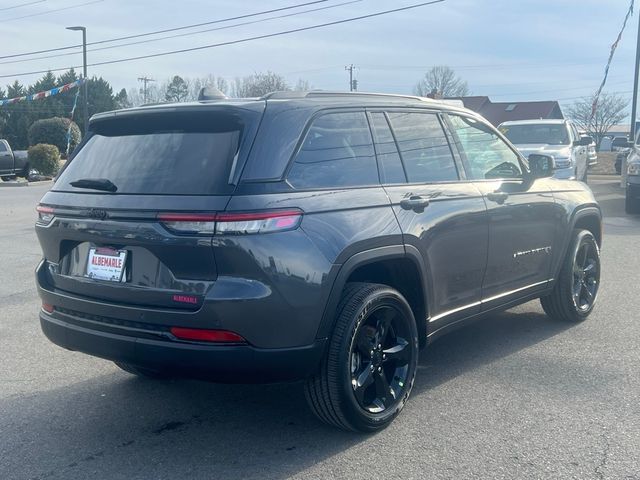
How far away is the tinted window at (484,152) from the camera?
213 inches

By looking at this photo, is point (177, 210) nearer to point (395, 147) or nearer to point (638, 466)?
point (395, 147)

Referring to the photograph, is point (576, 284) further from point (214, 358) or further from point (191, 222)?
point (191, 222)

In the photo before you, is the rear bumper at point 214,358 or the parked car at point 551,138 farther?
the parked car at point 551,138

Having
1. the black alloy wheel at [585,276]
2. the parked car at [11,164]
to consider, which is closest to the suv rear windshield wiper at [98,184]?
the black alloy wheel at [585,276]

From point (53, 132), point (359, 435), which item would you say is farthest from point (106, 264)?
point (53, 132)

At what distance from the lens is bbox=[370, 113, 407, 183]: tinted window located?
4590 mm

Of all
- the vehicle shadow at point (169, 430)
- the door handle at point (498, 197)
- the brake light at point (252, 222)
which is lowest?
the vehicle shadow at point (169, 430)

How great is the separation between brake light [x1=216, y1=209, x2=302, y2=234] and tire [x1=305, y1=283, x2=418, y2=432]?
630 mm

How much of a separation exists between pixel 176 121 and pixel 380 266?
4.76ft

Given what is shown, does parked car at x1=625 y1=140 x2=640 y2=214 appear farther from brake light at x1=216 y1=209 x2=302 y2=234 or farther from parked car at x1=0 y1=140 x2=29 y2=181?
parked car at x1=0 y1=140 x2=29 y2=181

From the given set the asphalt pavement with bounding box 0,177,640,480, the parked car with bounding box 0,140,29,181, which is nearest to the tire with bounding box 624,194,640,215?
the asphalt pavement with bounding box 0,177,640,480

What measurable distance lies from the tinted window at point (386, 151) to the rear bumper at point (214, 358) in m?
1.19

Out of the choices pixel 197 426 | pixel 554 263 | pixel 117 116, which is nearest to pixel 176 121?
pixel 117 116

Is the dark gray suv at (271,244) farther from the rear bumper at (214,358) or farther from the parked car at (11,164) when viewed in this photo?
the parked car at (11,164)
